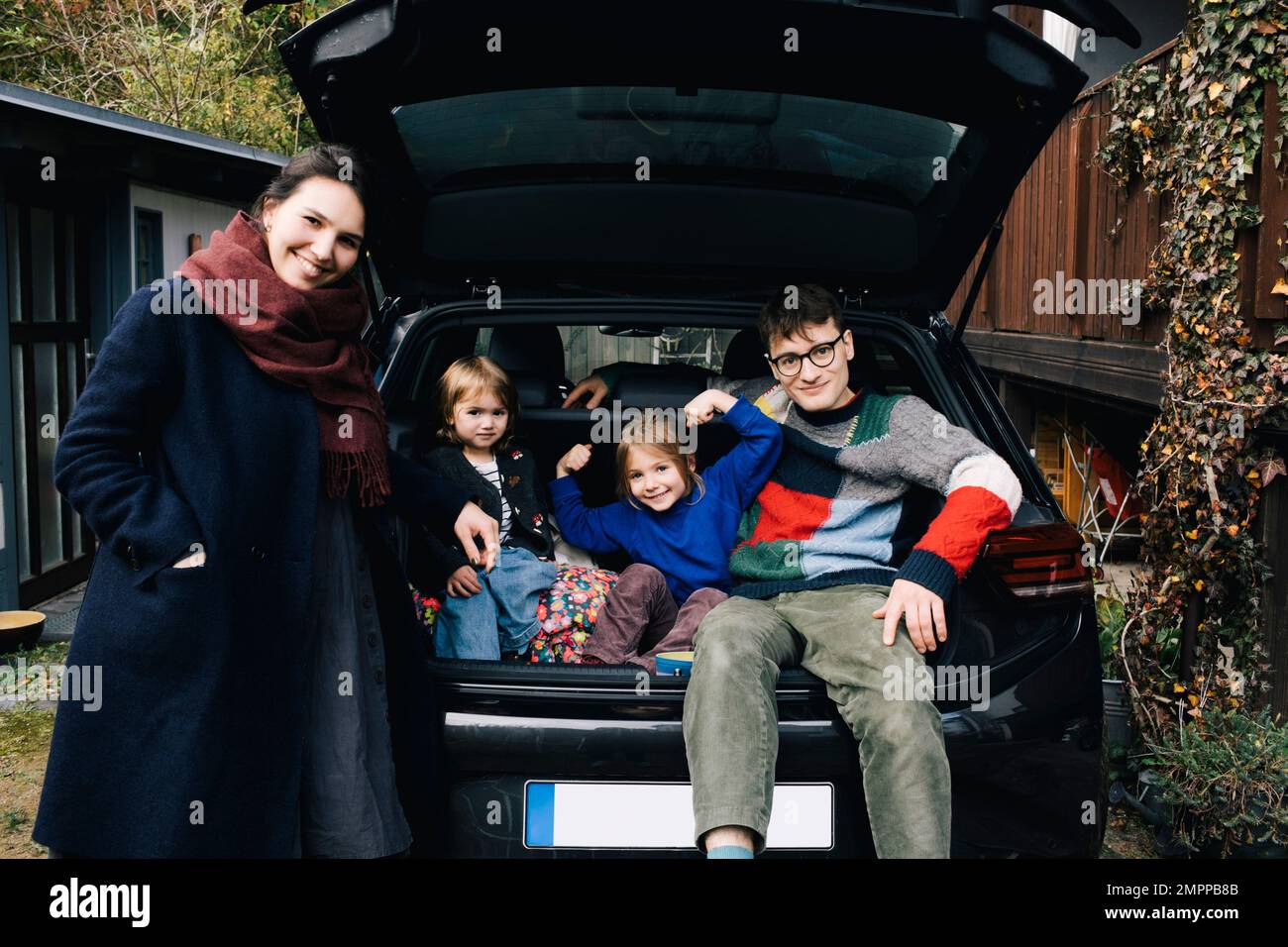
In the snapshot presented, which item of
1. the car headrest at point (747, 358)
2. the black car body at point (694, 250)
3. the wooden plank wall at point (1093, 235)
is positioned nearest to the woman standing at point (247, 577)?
the black car body at point (694, 250)

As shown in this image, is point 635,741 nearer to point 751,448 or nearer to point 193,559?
point 193,559

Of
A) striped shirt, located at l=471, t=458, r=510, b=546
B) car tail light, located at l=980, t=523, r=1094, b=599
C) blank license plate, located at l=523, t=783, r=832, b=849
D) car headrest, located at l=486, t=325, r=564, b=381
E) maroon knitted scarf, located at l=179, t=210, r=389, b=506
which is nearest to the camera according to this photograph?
maroon knitted scarf, located at l=179, t=210, r=389, b=506

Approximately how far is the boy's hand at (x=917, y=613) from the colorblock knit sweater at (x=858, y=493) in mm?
82

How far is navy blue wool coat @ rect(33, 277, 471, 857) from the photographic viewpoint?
1.76m

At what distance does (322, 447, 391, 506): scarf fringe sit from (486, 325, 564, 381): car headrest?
1359 mm

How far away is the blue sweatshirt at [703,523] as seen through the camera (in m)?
2.74

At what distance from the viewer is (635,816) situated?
6.47 feet

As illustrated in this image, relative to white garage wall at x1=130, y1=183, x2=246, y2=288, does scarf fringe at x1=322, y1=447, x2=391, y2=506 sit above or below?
below

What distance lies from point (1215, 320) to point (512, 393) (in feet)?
7.95

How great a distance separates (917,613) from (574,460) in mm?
1237
